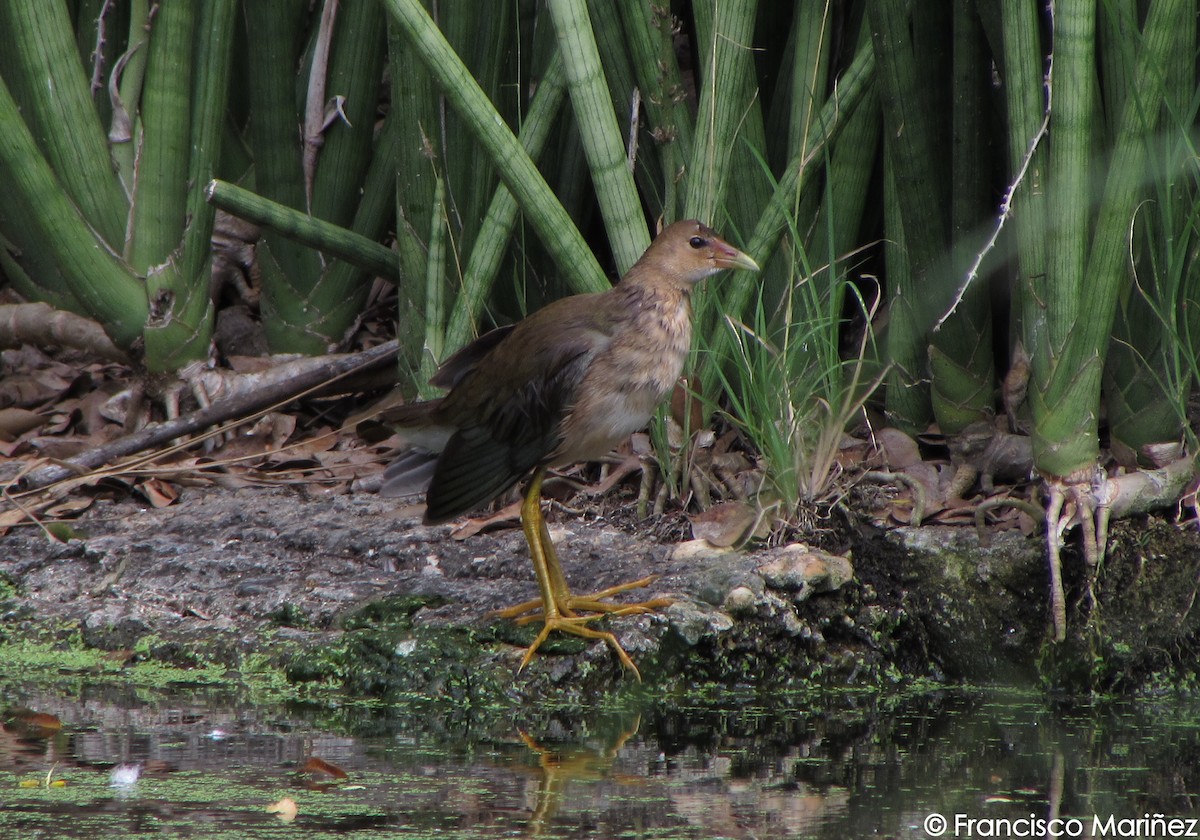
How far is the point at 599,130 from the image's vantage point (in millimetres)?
3715

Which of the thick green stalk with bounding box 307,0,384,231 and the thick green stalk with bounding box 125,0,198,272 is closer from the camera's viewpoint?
the thick green stalk with bounding box 125,0,198,272

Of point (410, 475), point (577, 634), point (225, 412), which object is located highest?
point (225, 412)

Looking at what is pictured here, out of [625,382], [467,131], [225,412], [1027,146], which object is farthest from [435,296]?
[1027,146]

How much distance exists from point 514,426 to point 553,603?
0.48 meters

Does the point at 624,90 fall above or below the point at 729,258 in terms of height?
above

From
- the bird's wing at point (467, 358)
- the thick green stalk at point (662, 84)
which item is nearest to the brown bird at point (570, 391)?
the bird's wing at point (467, 358)

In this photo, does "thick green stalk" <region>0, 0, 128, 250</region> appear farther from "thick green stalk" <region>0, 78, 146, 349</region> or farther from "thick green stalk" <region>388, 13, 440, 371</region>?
"thick green stalk" <region>388, 13, 440, 371</region>

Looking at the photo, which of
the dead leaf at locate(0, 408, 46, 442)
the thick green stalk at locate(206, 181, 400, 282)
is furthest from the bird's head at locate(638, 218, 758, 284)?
the dead leaf at locate(0, 408, 46, 442)

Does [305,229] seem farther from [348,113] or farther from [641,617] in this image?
[641,617]

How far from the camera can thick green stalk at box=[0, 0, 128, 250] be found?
14.4 ft

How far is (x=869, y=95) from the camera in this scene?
152 inches

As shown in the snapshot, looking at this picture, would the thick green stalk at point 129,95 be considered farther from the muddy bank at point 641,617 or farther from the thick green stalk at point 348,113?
the muddy bank at point 641,617

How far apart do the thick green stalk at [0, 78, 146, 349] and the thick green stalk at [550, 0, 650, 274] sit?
1.82 meters

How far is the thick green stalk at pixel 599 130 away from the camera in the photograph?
144 inches
